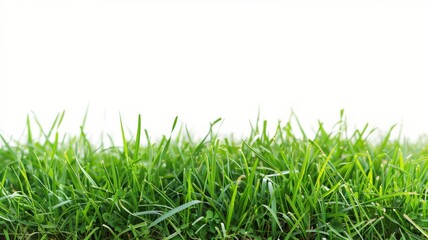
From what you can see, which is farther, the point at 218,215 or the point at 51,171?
the point at 51,171

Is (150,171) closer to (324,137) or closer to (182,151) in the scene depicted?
(182,151)

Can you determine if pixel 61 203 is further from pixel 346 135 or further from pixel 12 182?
pixel 346 135

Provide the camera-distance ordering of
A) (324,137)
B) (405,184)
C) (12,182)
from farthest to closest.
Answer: (324,137) → (12,182) → (405,184)

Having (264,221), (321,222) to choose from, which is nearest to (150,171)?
(264,221)

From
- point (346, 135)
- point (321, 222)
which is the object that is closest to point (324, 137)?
point (346, 135)

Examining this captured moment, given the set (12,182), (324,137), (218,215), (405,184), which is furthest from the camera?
(324,137)

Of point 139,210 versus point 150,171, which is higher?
point 150,171

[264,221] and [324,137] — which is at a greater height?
[324,137]

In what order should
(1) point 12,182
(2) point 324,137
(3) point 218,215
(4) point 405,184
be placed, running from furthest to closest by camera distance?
1. (2) point 324,137
2. (1) point 12,182
3. (4) point 405,184
4. (3) point 218,215

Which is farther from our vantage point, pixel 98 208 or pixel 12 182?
pixel 12 182
